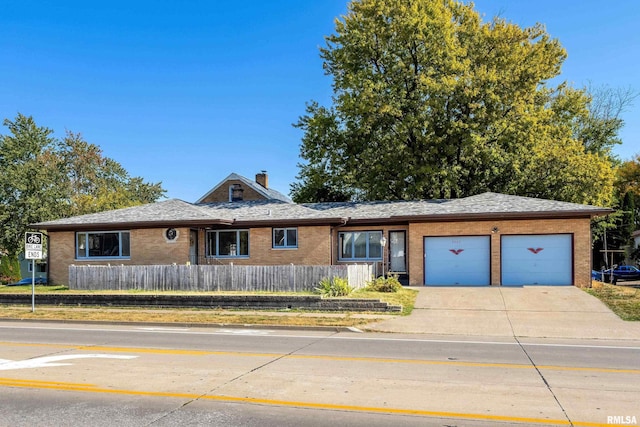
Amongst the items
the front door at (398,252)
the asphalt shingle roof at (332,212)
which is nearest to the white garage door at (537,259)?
the asphalt shingle roof at (332,212)

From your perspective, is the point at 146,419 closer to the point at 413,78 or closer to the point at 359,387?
the point at 359,387

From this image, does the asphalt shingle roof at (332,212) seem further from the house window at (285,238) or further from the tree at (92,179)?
the tree at (92,179)

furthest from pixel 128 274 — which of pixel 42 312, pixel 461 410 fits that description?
pixel 461 410

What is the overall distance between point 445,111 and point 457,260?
14.5m

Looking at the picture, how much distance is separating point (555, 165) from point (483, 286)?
52.1 feet

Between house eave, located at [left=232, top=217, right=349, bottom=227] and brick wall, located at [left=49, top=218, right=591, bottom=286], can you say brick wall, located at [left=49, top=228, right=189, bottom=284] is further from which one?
house eave, located at [left=232, top=217, right=349, bottom=227]

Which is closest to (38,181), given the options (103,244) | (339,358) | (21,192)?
(21,192)

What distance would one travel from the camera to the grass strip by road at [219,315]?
51.8 feet

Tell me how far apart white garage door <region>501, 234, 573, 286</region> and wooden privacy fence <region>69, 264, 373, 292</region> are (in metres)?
6.20

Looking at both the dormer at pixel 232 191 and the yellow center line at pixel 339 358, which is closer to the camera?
the yellow center line at pixel 339 358

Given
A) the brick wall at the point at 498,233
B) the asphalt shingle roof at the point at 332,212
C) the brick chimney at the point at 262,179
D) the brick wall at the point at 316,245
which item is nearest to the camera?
the brick wall at the point at 498,233

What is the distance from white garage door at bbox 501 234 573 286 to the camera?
74.0ft

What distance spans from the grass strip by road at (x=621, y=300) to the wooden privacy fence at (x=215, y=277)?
9.03m

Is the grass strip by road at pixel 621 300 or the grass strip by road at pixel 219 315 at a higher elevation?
the grass strip by road at pixel 621 300
